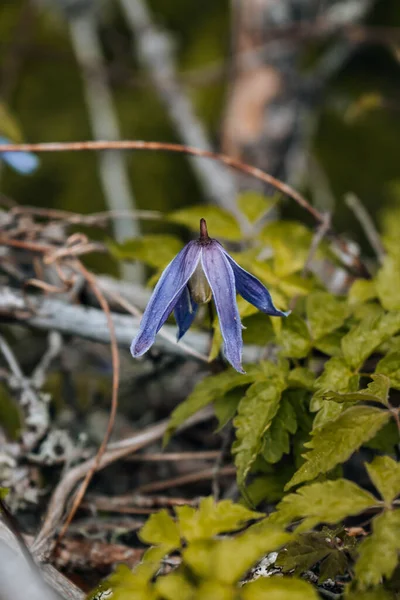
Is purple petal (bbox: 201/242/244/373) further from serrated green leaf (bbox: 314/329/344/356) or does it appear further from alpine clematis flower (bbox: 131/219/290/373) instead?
serrated green leaf (bbox: 314/329/344/356)

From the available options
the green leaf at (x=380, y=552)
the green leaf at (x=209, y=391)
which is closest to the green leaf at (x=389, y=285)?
the green leaf at (x=209, y=391)

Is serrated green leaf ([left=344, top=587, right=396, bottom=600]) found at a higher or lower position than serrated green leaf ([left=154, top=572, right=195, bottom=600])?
lower

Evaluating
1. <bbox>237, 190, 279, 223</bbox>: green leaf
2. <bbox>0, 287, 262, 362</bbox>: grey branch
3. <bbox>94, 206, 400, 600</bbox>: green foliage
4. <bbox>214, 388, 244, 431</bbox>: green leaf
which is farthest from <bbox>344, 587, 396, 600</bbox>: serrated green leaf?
<bbox>237, 190, 279, 223</bbox>: green leaf

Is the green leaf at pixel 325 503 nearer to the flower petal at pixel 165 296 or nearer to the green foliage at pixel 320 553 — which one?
the green foliage at pixel 320 553

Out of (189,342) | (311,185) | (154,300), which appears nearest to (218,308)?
(154,300)

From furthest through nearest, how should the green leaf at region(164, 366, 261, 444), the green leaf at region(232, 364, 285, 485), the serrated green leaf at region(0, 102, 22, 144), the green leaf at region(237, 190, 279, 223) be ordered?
the serrated green leaf at region(0, 102, 22, 144)
the green leaf at region(237, 190, 279, 223)
the green leaf at region(164, 366, 261, 444)
the green leaf at region(232, 364, 285, 485)

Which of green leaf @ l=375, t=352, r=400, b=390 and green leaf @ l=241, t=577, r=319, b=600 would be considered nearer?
green leaf @ l=241, t=577, r=319, b=600

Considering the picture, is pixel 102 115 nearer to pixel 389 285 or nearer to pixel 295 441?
pixel 389 285
